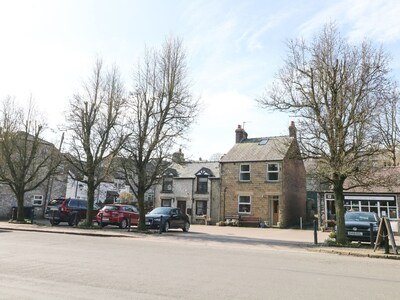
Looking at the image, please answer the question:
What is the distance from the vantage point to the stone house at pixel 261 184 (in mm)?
32156

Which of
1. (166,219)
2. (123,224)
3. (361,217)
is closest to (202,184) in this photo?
(123,224)

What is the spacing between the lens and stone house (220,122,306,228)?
32.2 meters

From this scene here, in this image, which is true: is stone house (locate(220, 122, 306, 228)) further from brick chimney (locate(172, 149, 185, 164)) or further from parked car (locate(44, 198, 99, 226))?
parked car (locate(44, 198, 99, 226))

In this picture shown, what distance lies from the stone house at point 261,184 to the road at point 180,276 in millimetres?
20247

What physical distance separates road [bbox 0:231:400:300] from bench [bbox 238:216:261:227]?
20.4 metres

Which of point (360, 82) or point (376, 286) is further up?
point (360, 82)

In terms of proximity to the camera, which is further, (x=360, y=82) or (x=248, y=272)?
(x=360, y=82)


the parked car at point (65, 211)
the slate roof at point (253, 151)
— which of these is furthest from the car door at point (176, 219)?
the slate roof at point (253, 151)

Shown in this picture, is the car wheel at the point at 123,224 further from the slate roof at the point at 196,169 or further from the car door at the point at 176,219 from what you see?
the slate roof at the point at 196,169

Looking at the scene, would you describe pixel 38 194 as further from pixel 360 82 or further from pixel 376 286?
pixel 376 286

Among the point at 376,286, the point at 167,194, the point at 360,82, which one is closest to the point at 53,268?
the point at 376,286

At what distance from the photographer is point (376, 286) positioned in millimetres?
7695

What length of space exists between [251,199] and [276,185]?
2.70m

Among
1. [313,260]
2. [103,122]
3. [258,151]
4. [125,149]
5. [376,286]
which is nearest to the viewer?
[376,286]
